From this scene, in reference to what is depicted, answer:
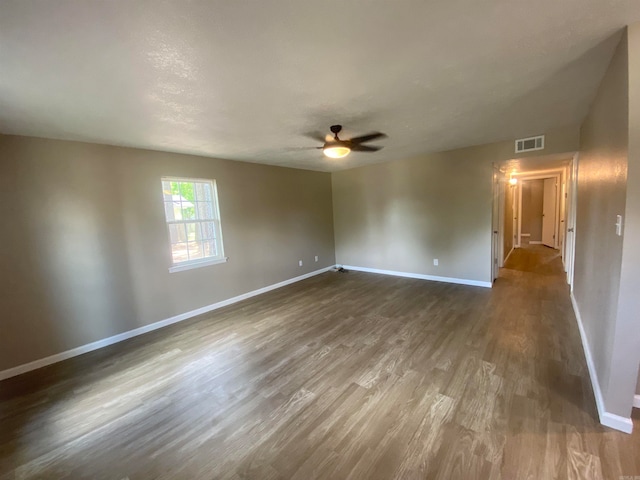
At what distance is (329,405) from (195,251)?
10.4ft

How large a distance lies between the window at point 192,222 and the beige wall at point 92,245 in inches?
4.8

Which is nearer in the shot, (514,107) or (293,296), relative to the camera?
(514,107)

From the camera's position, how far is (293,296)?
15.5 feet

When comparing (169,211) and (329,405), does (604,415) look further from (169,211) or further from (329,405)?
(169,211)

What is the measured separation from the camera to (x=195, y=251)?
4.20m

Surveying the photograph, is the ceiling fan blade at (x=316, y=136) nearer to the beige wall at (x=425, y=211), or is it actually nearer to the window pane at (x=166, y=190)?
the window pane at (x=166, y=190)

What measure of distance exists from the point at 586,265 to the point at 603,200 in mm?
1056

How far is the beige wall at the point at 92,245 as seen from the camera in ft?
9.02

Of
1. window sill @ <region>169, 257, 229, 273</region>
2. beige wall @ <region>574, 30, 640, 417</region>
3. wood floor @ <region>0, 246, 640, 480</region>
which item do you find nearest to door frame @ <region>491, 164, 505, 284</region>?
wood floor @ <region>0, 246, 640, 480</region>

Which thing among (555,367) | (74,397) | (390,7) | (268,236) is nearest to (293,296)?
(268,236)

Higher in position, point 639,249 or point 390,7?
point 390,7

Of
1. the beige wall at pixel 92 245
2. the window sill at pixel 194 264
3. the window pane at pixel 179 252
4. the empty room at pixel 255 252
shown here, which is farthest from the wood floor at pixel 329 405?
the window pane at pixel 179 252

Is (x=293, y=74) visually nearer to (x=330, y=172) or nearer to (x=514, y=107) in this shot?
(x=514, y=107)

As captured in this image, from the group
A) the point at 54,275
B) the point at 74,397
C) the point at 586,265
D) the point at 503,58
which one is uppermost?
the point at 503,58
